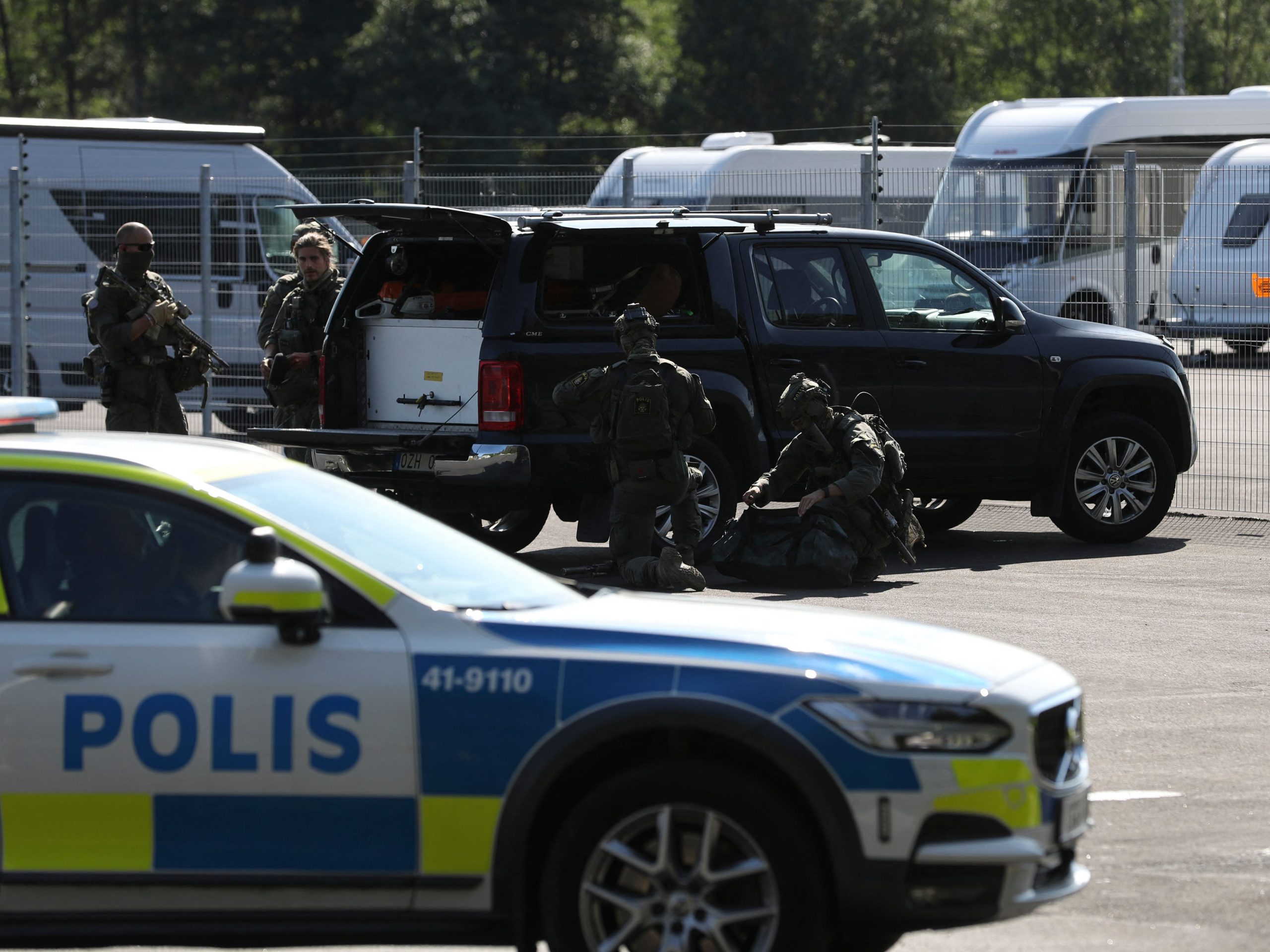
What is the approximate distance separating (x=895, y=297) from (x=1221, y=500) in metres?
3.90

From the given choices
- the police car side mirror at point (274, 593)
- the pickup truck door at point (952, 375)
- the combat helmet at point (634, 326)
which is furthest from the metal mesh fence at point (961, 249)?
the police car side mirror at point (274, 593)

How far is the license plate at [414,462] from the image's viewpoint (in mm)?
10391

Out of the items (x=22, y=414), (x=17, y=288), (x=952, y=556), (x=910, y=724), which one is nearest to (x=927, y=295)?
(x=952, y=556)

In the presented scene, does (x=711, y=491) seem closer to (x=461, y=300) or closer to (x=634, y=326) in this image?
(x=634, y=326)

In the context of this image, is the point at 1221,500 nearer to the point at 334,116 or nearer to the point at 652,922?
the point at 652,922

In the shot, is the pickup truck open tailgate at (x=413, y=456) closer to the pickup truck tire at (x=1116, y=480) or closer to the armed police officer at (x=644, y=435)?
the armed police officer at (x=644, y=435)

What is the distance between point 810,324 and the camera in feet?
36.6

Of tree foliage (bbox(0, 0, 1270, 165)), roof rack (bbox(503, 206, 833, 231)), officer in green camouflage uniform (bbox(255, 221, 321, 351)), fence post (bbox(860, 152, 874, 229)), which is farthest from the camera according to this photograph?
tree foliage (bbox(0, 0, 1270, 165))

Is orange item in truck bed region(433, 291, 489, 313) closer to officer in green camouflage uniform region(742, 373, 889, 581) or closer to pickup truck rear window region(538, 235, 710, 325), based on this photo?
pickup truck rear window region(538, 235, 710, 325)

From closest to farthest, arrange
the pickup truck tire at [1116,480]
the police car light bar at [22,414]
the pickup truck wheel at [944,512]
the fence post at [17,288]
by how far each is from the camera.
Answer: the police car light bar at [22,414]
the pickup truck tire at [1116,480]
the pickup truck wheel at [944,512]
the fence post at [17,288]

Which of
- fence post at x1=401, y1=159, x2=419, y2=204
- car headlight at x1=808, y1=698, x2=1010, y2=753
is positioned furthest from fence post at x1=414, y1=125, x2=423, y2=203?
car headlight at x1=808, y1=698, x2=1010, y2=753

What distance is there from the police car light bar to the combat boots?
5051 millimetres

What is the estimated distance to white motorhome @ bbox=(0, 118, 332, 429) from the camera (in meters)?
17.3

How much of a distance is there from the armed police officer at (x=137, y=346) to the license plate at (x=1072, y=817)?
7.81 m
